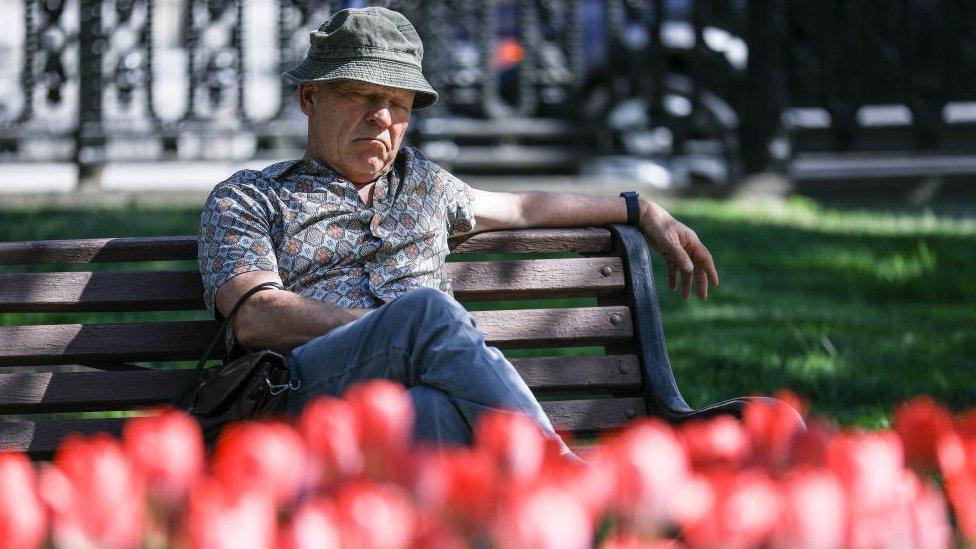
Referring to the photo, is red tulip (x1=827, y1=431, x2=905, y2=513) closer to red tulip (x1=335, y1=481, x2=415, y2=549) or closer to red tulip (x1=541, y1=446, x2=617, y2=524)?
red tulip (x1=541, y1=446, x2=617, y2=524)

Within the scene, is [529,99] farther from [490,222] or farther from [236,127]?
[490,222]

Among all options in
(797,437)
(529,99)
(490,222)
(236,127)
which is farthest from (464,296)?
(529,99)

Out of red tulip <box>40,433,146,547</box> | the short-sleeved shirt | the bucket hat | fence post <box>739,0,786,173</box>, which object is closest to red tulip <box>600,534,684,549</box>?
red tulip <box>40,433,146,547</box>

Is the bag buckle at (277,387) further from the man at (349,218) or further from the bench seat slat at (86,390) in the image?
the bench seat slat at (86,390)

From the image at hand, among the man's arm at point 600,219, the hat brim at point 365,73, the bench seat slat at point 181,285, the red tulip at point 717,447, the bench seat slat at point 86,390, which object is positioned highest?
the red tulip at point 717,447

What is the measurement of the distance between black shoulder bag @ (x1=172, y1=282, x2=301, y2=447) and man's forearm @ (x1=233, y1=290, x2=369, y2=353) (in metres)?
0.20

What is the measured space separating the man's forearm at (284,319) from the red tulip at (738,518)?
205 centimetres

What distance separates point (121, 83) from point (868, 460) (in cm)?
841

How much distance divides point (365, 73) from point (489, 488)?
7.46ft

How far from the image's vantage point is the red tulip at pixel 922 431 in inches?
69.7

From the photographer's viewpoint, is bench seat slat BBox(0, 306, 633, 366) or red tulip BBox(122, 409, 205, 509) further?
A: bench seat slat BBox(0, 306, 633, 366)

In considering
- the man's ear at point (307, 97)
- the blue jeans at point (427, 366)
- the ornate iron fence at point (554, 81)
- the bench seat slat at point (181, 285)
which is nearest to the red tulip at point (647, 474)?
the blue jeans at point (427, 366)

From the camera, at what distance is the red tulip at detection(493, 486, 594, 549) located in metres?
1.27

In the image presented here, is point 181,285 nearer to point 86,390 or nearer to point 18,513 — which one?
point 86,390
